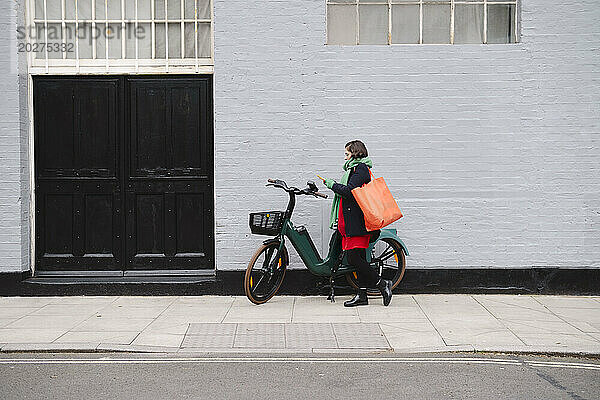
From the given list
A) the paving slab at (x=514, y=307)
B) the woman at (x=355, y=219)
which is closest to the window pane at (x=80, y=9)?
the woman at (x=355, y=219)

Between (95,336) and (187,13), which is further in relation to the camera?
(187,13)

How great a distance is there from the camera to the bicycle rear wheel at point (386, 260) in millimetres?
9750

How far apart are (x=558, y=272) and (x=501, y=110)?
223cm

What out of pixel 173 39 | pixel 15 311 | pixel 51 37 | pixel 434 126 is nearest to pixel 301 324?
pixel 434 126

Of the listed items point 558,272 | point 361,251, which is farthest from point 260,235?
point 558,272

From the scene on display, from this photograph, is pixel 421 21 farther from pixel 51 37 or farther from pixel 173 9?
pixel 51 37

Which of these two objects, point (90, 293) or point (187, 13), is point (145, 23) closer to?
point (187, 13)

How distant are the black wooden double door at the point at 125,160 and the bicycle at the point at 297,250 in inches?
49.6

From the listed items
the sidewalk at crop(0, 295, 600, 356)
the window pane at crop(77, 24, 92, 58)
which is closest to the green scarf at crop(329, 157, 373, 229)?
the sidewalk at crop(0, 295, 600, 356)

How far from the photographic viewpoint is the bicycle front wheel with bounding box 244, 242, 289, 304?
9234mm

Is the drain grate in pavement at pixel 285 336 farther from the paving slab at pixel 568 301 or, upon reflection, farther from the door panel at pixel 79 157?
the door panel at pixel 79 157

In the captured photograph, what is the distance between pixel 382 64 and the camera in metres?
9.95

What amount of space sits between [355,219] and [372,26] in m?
2.77

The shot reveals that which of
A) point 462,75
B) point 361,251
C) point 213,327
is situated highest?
point 462,75
